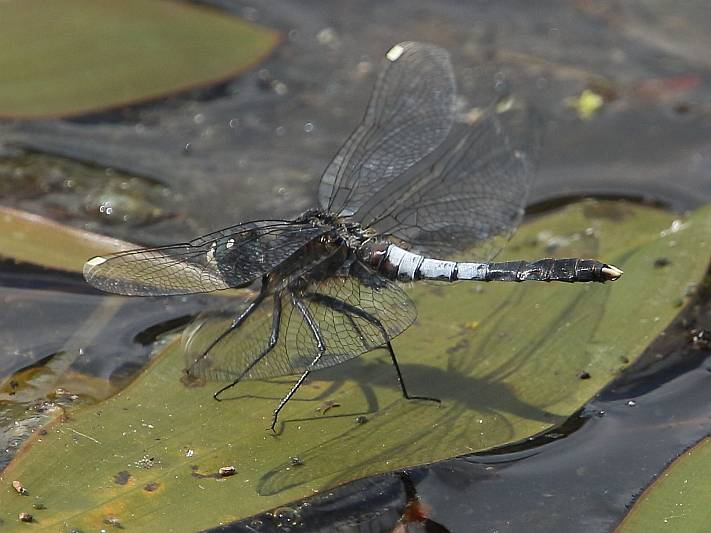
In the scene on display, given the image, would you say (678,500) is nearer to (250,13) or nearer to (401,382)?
(401,382)

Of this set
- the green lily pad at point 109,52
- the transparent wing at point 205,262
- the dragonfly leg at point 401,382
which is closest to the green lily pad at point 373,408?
the dragonfly leg at point 401,382

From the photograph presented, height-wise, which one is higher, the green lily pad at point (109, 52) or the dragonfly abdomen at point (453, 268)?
the green lily pad at point (109, 52)

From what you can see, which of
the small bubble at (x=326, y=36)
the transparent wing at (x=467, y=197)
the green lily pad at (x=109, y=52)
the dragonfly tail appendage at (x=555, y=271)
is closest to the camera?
the dragonfly tail appendage at (x=555, y=271)

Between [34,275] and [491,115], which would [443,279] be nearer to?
[491,115]

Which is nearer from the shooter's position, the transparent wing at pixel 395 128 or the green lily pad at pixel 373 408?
the green lily pad at pixel 373 408

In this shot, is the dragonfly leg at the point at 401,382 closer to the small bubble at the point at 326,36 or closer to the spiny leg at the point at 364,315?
the spiny leg at the point at 364,315

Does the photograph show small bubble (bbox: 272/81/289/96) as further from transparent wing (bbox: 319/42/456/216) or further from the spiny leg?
the spiny leg
